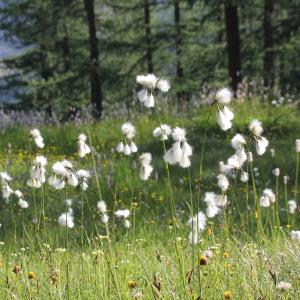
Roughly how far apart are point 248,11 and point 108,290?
82.8ft

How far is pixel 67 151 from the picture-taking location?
42.1 ft

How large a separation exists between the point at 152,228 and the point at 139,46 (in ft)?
72.1

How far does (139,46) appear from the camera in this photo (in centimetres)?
2709

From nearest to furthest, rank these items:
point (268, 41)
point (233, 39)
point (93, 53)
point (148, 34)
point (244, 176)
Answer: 1. point (244, 176)
2. point (233, 39)
3. point (268, 41)
4. point (93, 53)
5. point (148, 34)

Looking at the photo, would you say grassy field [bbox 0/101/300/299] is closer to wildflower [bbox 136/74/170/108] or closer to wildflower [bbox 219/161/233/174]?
wildflower [bbox 219/161/233/174]

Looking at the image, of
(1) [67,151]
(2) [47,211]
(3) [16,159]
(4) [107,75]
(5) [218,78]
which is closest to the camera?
(2) [47,211]

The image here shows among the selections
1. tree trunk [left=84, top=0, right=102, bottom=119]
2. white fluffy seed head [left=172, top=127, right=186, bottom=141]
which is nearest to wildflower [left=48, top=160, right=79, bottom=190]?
white fluffy seed head [left=172, top=127, right=186, bottom=141]

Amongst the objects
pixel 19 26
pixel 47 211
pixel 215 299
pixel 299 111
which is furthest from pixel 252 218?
pixel 19 26

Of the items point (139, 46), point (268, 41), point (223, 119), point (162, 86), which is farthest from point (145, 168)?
point (139, 46)

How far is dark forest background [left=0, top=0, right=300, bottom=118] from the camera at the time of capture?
21062mm

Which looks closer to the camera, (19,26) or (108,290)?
(108,290)

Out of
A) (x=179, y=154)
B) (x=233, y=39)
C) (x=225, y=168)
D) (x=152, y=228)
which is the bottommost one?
(x=179, y=154)

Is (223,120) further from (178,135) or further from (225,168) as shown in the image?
(225,168)

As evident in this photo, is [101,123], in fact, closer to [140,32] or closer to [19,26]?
[19,26]
